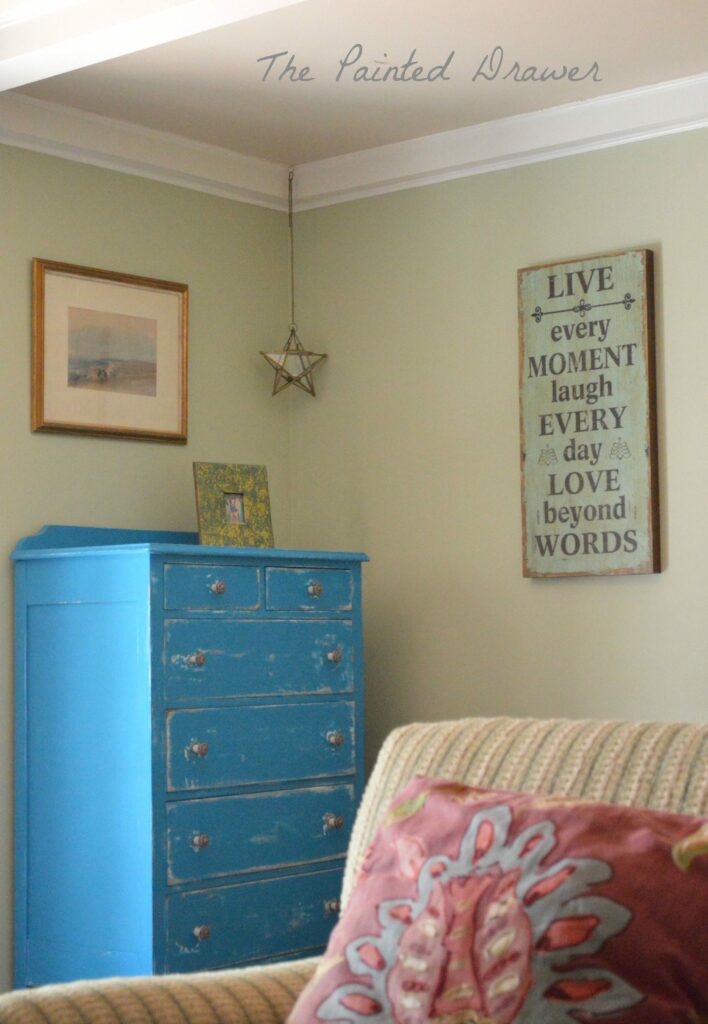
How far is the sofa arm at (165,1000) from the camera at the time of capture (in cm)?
167

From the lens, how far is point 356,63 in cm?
369

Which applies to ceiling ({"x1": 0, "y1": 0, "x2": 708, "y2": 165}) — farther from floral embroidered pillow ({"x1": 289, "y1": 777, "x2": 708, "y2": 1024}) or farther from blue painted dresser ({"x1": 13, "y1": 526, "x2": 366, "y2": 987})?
floral embroidered pillow ({"x1": 289, "y1": 777, "x2": 708, "y2": 1024})

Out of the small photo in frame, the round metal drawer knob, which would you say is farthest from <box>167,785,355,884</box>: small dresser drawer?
the small photo in frame

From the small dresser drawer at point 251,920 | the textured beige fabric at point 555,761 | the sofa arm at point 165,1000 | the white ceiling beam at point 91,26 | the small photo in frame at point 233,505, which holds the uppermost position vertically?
the white ceiling beam at point 91,26

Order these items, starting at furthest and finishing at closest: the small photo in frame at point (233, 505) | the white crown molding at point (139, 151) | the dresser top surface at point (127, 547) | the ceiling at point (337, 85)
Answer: the small photo in frame at point (233, 505) → the white crown molding at point (139, 151) → the dresser top surface at point (127, 547) → the ceiling at point (337, 85)

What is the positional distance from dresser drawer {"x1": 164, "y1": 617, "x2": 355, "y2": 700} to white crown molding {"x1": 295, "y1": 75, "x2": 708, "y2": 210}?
1.43 m

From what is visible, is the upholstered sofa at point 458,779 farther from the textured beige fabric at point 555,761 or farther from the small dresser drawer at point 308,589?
the small dresser drawer at point 308,589

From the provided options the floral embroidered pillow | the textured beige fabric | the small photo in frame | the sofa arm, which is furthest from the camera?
the small photo in frame

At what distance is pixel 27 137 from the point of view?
12.9 ft

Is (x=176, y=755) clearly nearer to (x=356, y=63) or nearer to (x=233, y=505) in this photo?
(x=233, y=505)

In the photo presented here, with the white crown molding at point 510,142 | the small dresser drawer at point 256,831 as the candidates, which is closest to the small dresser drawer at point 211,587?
the small dresser drawer at point 256,831

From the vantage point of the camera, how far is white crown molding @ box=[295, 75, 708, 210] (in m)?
3.85

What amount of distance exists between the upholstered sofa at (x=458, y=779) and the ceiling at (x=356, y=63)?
1681 mm

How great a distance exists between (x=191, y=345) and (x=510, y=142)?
1127 millimetres
